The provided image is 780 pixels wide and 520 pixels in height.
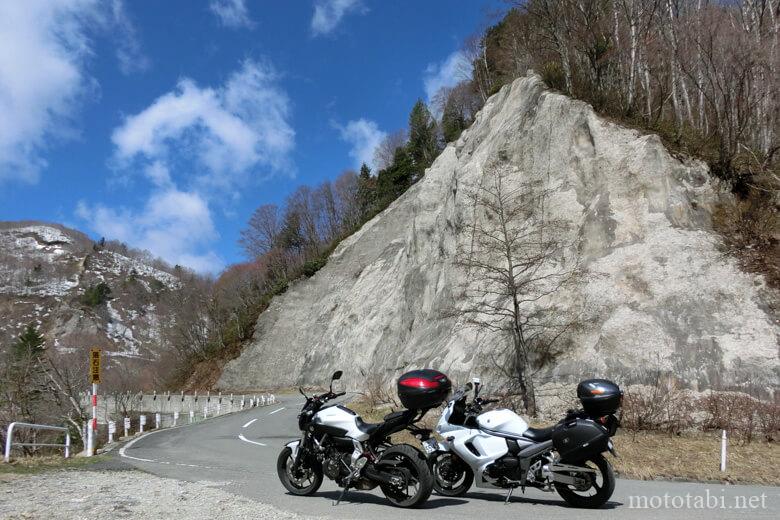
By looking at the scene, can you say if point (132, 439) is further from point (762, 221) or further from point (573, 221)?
point (762, 221)

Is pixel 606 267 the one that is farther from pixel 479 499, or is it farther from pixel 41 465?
pixel 41 465

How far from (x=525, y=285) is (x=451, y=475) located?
1112cm

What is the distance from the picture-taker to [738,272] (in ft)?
53.6

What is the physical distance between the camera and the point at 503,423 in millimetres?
7293

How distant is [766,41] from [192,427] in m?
25.1

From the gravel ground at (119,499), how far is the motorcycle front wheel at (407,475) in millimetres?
1257

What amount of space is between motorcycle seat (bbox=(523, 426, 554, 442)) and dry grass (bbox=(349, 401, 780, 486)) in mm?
3830

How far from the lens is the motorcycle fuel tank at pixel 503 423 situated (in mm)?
7230

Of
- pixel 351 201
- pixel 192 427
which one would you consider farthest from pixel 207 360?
pixel 192 427

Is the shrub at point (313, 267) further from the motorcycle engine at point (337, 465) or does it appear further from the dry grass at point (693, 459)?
the motorcycle engine at point (337, 465)

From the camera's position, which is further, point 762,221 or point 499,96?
point 499,96

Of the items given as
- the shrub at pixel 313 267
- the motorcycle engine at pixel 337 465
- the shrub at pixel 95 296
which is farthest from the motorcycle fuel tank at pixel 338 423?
the shrub at pixel 95 296

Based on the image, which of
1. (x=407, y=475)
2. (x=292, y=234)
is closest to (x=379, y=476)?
(x=407, y=475)

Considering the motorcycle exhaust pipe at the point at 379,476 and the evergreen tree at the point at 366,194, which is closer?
the motorcycle exhaust pipe at the point at 379,476
